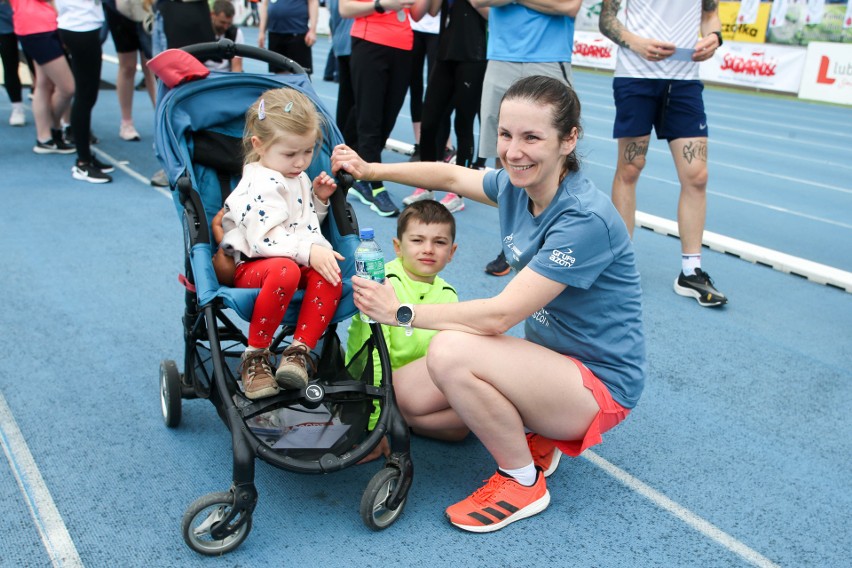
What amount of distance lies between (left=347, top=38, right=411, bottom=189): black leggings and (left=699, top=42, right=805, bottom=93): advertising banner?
39.7 ft

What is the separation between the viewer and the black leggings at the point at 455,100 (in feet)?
17.4

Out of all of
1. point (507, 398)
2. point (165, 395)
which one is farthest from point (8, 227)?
point (507, 398)

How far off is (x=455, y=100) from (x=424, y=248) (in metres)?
2.82

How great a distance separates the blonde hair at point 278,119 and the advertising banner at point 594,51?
15.4 m

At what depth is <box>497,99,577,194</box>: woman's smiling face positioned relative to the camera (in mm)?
2299

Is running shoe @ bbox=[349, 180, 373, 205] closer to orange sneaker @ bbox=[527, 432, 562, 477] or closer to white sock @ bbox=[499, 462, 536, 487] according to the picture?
orange sneaker @ bbox=[527, 432, 562, 477]

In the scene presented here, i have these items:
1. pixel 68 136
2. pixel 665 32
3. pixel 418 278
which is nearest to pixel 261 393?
pixel 418 278

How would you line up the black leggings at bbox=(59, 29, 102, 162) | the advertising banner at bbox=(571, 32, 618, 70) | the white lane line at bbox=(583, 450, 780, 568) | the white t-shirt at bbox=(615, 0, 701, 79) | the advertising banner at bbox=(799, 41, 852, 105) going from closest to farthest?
the white lane line at bbox=(583, 450, 780, 568), the white t-shirt at bbox=(615, 0, 701, 79), the black leggings at bbox=(59, 29, 102, 162), the advertising banner at bbox=(799, 41, 852, 105), the advertising banner at bbox=(571, 32, 618, 70)

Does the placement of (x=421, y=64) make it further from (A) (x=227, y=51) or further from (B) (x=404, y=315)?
(B) (x=404, y=315)

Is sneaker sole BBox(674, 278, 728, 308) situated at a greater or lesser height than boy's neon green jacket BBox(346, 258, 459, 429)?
lesser

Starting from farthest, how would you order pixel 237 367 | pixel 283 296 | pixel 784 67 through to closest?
pixel 784 67 → pixel 237 367 → pixel 283 296

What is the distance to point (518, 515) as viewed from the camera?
2514mm

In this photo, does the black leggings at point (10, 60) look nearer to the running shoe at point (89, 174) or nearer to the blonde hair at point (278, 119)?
the running shoe at point (89, 174)

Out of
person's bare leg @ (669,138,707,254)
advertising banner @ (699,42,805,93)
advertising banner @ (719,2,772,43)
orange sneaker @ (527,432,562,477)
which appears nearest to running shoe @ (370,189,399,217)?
person's bare leg @ (669,138,707,254)
